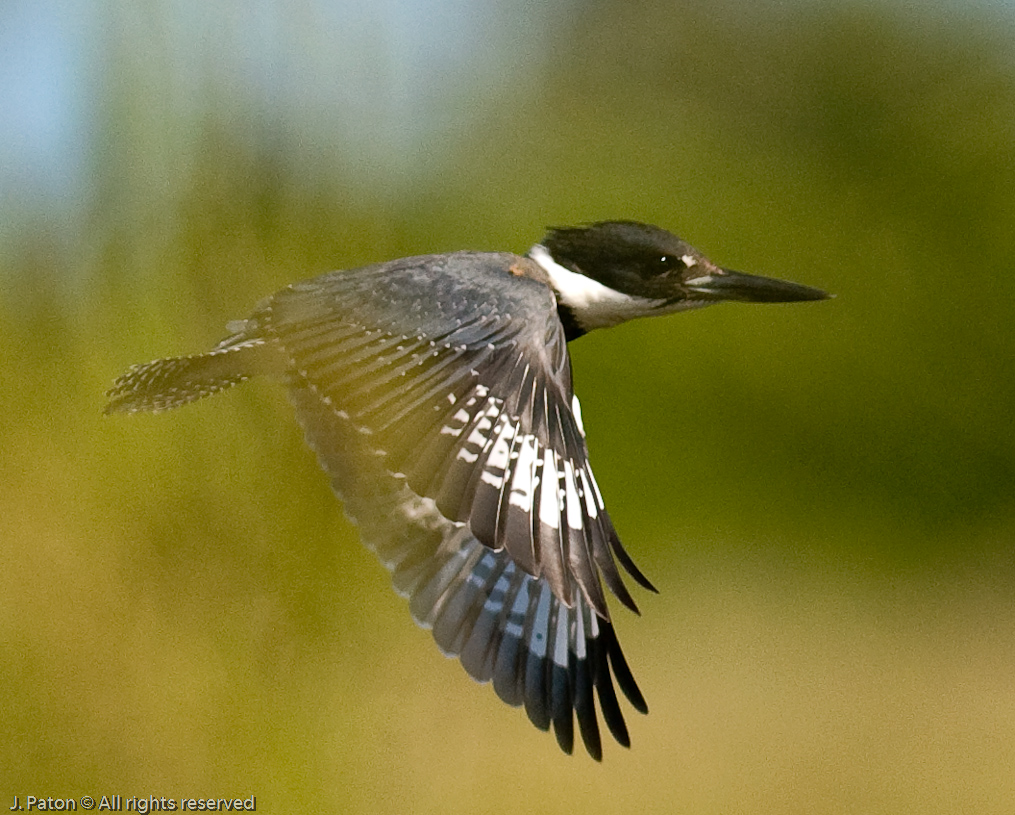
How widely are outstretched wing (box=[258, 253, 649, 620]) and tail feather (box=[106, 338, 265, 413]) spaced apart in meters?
0.04

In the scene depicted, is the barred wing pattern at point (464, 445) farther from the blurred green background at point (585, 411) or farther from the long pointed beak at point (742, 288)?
the long pointed beak at point (742, 288)

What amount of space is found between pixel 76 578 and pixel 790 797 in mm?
2161

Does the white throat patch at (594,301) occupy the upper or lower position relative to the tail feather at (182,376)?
lower

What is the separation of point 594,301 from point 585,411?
119 inches

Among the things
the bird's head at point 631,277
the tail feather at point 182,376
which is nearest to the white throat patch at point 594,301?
the bird's head at point 631,277

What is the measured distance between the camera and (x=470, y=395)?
124 cm

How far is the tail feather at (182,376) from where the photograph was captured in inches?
45.8

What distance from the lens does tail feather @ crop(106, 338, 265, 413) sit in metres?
1.16

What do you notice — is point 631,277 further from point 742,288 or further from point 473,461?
point 473,461

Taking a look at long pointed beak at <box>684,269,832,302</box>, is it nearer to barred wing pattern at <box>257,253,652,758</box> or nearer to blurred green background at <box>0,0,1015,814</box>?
barred wing pattern at <box>257,253,652,758</box>

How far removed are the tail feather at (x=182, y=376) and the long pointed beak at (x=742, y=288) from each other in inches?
29.9

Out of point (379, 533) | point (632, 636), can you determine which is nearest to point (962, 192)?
point (632, 636)

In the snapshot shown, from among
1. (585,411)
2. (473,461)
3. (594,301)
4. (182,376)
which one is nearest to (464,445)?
(473,461)

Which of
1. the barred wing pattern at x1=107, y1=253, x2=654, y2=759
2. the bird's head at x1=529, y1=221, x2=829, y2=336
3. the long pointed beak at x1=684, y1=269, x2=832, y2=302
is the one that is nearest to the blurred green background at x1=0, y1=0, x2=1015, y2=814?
the barred wing pattern at x1=107, y1=253, x2=654, y2=759
